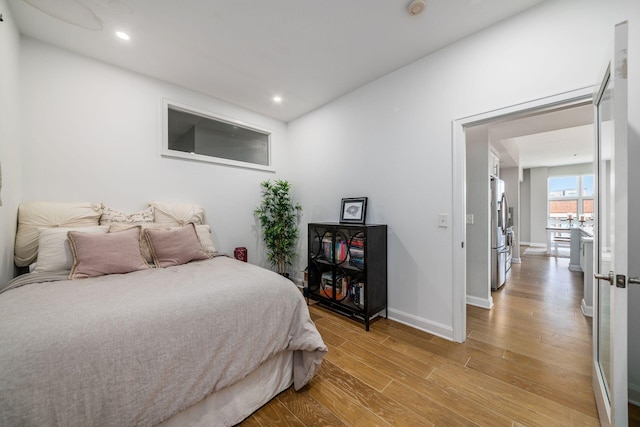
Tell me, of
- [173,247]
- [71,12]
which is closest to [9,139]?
[71,12]

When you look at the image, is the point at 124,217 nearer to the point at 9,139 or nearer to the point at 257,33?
the point at 9,139

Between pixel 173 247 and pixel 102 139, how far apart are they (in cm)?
138

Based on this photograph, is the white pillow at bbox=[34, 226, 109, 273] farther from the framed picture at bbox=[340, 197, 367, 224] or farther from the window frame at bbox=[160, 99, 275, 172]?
the framed picture at bbox=[340, 197, 367, 224]

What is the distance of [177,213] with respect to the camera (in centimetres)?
263

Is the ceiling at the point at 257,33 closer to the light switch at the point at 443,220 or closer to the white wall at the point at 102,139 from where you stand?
the white wall at the point at 102,139

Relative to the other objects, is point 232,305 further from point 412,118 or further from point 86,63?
point 86,63

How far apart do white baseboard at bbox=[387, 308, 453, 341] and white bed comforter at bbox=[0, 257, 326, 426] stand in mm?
1320

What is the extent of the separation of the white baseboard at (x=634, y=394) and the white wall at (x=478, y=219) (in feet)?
4.74

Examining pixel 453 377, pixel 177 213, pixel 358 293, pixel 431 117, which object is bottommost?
pixel 453 377

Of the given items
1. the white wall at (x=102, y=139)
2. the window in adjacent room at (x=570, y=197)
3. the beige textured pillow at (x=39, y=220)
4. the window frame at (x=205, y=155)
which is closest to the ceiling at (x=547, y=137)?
the window in adjacent room at (x=570, y=197)

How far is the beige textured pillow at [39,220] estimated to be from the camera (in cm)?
188

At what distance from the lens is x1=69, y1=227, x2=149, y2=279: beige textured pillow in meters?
1.69

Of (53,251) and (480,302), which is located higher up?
(53,251)

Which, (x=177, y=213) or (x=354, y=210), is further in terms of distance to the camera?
(x=354, y=210)
